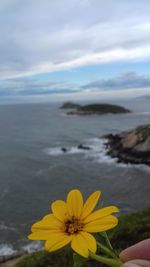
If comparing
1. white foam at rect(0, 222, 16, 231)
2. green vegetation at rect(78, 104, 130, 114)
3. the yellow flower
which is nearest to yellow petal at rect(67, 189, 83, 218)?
the yellow flower

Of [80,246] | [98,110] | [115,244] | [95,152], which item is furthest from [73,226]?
[98,110]

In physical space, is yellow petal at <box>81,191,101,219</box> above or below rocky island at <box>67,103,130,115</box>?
above

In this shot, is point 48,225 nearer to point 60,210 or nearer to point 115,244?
point 60,210

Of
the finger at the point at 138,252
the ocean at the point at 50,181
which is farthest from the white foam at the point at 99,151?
the finger at the point at 138,252

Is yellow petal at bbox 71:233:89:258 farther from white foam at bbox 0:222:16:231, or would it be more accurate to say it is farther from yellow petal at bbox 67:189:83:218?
white foam at bbox 0:222:16:231

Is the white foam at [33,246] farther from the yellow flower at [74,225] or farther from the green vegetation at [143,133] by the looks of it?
the green vegetation at [143,133]

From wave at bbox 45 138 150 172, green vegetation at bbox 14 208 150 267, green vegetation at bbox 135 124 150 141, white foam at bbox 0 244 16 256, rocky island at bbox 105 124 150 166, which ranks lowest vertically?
white foam at bbox 0 244 16 256

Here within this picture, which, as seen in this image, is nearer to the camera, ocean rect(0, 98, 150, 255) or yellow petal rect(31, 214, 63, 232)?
yellow petal rect(31, 214, 63, 232)
